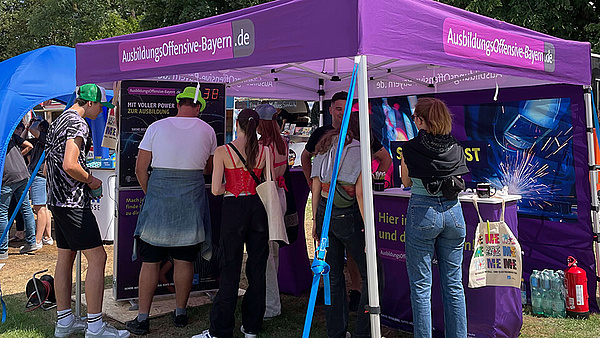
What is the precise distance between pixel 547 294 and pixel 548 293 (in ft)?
0.04

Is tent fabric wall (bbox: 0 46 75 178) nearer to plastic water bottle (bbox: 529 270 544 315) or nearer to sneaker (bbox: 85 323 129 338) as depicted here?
sneaker (bbox: 85 323 129 338)

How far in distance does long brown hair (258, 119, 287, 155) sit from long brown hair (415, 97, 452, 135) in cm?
110

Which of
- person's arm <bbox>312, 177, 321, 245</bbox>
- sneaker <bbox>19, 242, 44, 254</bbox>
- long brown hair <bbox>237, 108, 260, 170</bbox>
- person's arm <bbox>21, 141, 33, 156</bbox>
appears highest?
person's arm <bbox>21, 141, 33, 156</bbox>

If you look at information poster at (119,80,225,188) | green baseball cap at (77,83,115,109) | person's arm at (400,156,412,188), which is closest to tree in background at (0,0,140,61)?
information poster at (119,80,225,188)

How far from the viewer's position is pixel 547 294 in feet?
15.5

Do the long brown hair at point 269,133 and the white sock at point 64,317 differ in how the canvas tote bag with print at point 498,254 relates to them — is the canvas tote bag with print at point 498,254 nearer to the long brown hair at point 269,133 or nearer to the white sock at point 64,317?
the long brown hair at point 269,133

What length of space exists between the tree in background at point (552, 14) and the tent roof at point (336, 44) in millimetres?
6049

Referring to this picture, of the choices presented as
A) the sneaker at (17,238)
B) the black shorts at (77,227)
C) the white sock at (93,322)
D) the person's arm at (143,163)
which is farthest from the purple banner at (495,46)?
the sneaker at (17,238)

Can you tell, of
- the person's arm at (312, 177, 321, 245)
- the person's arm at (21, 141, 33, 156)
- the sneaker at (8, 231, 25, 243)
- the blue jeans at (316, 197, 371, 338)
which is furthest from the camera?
the sneaker at (8, 231, 25, 243)

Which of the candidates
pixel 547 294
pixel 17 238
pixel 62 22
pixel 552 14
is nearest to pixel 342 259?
pixel 547 294

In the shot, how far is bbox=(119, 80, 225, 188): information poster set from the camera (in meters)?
4.75

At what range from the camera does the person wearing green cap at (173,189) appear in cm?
405

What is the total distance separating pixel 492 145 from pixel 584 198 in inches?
36.1

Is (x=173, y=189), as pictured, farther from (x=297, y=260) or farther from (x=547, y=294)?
(x=547, y=294)
